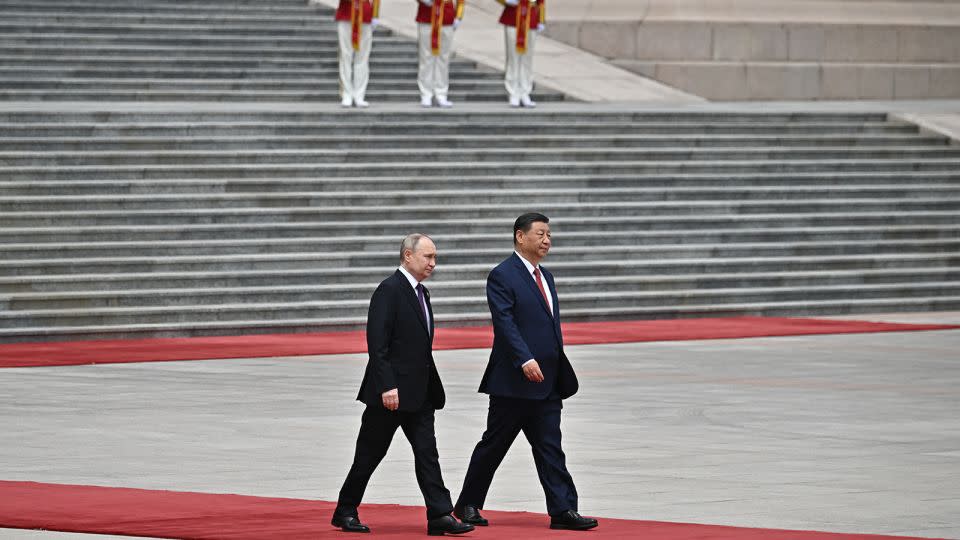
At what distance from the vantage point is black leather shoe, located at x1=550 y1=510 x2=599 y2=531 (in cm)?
916

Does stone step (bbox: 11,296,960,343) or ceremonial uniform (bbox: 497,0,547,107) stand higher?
ceremonial uniform (bbox: 497,0,547,107)

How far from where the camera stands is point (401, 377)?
9367 millimetres

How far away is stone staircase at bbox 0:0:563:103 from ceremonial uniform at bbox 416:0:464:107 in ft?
4.50

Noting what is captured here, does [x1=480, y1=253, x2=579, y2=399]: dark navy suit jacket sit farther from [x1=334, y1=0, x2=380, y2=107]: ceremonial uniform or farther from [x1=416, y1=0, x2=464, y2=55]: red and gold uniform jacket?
A: [x1=416, y1=0, x2=464, y2=55]: red and gold uniform jacket

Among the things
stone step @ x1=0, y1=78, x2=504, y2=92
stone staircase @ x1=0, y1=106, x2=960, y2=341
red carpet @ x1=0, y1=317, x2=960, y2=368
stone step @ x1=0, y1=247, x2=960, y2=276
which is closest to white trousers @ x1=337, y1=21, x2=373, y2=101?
stone staircase @ x1=0, y1=106, x2=960, y2=341

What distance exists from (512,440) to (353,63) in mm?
17747

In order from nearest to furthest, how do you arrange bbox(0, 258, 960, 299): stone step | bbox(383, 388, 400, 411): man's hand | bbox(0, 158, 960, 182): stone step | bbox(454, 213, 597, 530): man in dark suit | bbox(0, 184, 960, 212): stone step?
1. bbox(383, 388, 400, 411): man's hand
2. bbox(454, 213, 597, 530): man in dark suit
3. bbox(0, 258, 960, 299): stone step
4. bbox(0, 184, 960, 212): stone step
5. bbox(0, 158, 960, 182): stone step

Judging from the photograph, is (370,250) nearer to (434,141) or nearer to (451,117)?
(434,141)

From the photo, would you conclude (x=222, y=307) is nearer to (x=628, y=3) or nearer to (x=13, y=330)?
(x=13, y=330)

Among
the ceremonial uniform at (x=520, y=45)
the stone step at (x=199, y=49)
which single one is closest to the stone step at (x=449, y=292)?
the ceremonial uniform at (x=520, y=45)

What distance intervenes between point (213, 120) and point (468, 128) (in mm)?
A: 3263

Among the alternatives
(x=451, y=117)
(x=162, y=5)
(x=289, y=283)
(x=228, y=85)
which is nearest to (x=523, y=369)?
(x=289, y=283)

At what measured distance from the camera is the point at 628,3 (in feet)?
107

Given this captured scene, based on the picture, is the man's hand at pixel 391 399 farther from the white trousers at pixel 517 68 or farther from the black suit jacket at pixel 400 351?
the white trousers at pixel 517 68
